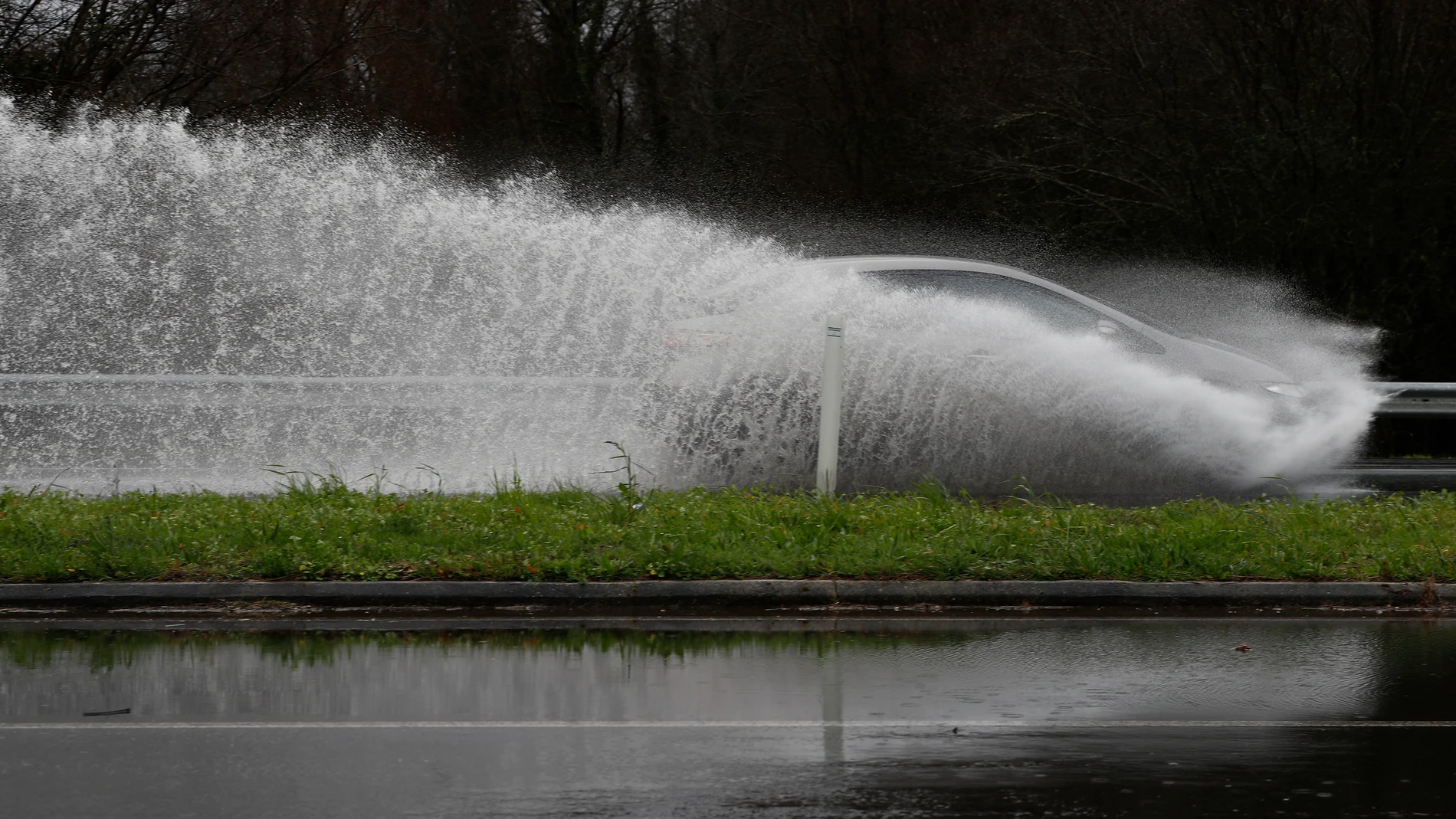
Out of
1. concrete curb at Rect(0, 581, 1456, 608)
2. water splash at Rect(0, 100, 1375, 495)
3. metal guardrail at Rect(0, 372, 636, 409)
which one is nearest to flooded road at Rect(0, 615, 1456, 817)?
concrete curb at Rect(0, 581, 1456, 608)

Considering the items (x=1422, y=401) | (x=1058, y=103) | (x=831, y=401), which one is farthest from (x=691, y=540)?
(x=1058, y=103)

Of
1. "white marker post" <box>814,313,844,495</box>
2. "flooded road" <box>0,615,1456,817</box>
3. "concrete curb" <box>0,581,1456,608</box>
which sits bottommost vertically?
"flooded road" <box>0,615,1456,817</box>

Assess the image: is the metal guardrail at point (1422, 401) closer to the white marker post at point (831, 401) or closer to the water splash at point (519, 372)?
the water splash at point (519, 372)

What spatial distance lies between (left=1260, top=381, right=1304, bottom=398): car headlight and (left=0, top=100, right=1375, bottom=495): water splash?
0.23 meters

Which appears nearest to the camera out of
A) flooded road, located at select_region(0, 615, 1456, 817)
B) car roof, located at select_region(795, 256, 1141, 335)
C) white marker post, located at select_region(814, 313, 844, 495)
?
flooded road, located at select_region(0, 615, 1456, 817)

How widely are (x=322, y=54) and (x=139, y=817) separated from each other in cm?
1836

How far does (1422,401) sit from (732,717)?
12196mm

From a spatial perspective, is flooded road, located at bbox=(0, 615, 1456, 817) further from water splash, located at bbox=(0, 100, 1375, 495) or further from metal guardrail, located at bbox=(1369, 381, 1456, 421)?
metal guardrail, located at bbox=(1369, 381, 1456, 421)

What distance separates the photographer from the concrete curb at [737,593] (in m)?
8.73

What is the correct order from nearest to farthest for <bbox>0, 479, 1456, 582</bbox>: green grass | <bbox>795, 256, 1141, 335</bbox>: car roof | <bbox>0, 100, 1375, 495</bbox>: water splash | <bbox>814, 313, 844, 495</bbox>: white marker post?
<bbox>0, 479, 1456, 582</bbox>: green grass < <bbox>814, 313, 844, 495</bbox>: white marker post < <bbox>0, 100, 1375, 495</bbox>: water splash < <bbox>795, 256, 1141, 335</bbox>: car roof

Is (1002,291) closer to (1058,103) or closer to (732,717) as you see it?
(732,717)

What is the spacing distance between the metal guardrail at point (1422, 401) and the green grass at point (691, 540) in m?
5.87

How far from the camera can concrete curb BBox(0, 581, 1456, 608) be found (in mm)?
8727

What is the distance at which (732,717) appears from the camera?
21.0ft
